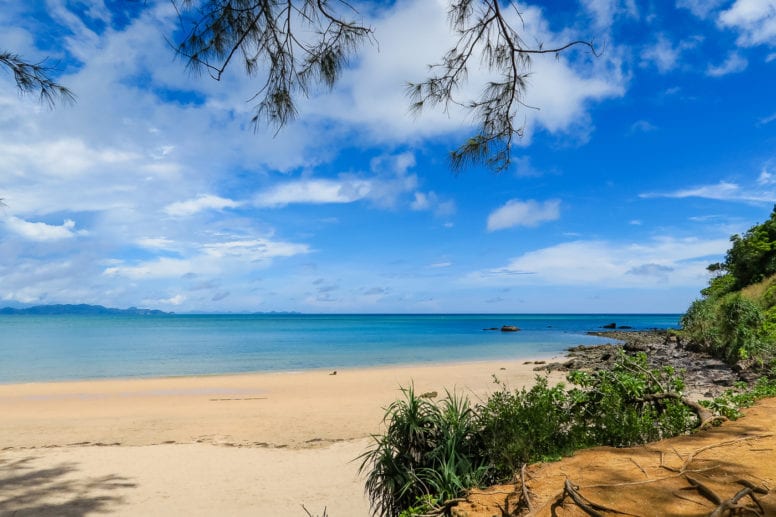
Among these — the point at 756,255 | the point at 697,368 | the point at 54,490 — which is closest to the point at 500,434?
the point at 54,490

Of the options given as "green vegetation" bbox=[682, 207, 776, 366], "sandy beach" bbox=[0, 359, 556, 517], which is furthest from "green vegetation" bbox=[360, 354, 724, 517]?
"green vegetation" bbox=[682, 207, 776, 366]

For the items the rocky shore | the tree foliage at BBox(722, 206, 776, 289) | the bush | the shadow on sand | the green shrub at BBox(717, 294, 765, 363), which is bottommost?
the shadow on sand

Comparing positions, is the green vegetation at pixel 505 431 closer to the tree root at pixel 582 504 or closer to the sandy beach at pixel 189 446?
the tree root at pixel 582 504

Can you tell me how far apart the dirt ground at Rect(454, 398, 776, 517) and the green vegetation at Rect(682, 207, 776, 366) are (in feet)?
36.7

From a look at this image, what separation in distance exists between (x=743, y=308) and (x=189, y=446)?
698 inches

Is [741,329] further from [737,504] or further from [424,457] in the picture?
[737,504]

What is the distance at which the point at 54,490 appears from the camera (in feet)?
24.3

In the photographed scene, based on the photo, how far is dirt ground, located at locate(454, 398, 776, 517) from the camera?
2889mm

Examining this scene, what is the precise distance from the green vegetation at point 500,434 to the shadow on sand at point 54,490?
4909 millimetres

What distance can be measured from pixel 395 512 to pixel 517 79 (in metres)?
5.36

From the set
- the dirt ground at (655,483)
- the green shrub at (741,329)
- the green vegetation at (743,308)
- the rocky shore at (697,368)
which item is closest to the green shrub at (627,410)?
the dirt ground at (655,483)

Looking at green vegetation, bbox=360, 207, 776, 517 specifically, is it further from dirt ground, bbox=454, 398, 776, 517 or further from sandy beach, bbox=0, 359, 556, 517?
sandy beach, bbox=0, 359, 556, 517

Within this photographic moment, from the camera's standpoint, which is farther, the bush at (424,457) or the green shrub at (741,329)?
the green shrub at (741,329)

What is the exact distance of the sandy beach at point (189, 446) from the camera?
7.07m
